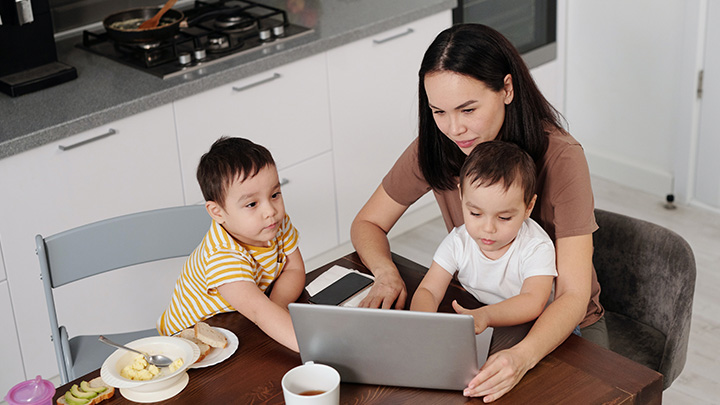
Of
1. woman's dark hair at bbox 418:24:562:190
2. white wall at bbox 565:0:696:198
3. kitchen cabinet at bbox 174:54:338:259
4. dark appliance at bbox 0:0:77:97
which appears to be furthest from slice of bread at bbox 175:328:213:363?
white wall at bbox 565:0:696:198

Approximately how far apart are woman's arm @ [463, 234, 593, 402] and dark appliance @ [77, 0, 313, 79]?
1407 mm

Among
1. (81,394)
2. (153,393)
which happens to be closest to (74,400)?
(81,394)

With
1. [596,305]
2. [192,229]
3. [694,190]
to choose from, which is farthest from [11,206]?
[694,190]

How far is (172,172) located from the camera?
257 cm

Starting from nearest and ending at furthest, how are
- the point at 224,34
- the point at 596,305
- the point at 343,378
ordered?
the point at 343,378
the point at 596,305
the point at 224,34

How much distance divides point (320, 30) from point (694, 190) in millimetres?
1710

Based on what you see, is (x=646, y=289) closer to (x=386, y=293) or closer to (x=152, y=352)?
(x=386, y=293)

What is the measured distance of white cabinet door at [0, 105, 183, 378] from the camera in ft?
7.43

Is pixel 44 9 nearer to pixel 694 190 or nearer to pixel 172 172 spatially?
pixel 172 172

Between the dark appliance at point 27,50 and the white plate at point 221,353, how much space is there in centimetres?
131

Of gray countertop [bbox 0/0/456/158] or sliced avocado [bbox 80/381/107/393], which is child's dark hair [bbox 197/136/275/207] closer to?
sliced avocado [bbox 80/381/107/393]

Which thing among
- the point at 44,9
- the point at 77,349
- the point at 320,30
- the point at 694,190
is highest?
the point at 44,9

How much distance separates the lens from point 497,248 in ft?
5.23

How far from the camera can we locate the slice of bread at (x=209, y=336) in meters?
1.46
